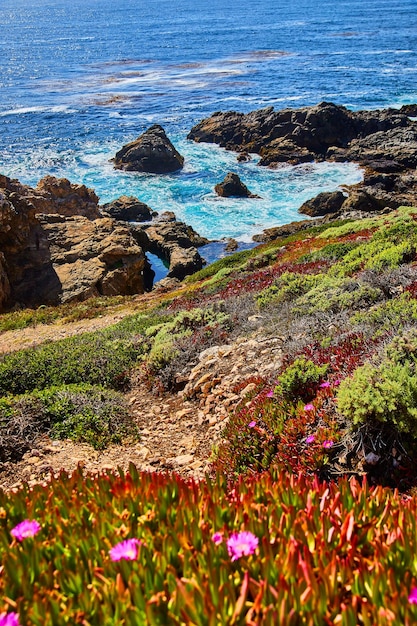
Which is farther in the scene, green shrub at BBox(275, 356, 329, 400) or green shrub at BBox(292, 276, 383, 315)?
green shrub at BBox(292, 276, 383, 315)

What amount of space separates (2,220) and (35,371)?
14.2 meters

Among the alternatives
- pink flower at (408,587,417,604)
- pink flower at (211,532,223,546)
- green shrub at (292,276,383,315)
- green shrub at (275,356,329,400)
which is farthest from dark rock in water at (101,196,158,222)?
pink flower at (408,587,417,604)

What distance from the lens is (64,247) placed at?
83.1ft

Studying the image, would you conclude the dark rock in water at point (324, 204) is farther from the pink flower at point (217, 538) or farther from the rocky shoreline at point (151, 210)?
the pink flower at point (217, 538)

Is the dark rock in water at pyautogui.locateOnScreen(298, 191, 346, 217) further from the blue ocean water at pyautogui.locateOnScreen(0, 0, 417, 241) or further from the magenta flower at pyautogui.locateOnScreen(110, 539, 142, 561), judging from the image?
the magenta flower at pyautogui.locateOnScreen(110, 539, 142, 561)

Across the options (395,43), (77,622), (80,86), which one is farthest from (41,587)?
(395,43)

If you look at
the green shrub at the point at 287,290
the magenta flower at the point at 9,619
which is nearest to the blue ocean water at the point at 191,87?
the green shrub at the point at 287,290

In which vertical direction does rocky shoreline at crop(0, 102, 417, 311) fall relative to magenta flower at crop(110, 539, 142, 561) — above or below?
below

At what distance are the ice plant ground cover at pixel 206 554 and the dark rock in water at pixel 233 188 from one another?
126ft

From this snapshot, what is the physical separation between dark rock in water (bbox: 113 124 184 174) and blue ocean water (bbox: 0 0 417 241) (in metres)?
1.22

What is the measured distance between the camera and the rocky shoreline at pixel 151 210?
23.1 metres

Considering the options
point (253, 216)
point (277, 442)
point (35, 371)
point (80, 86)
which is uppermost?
point (80, 86)

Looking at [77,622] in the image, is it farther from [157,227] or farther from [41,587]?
[157,227]

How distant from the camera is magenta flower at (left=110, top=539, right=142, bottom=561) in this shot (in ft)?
6.90
